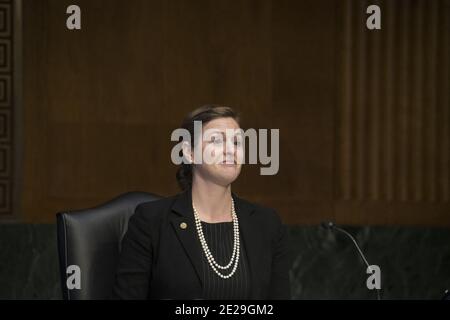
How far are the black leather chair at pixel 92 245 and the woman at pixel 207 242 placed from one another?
0.47ft

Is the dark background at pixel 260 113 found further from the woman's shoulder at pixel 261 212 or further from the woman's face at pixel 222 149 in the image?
the woman's face at pixel 222 149

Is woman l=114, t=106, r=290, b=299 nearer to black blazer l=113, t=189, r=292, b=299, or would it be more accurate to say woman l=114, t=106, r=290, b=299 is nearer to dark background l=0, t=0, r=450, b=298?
black blazer l=113, t=189, r=292, b=299

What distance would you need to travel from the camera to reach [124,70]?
3707mm

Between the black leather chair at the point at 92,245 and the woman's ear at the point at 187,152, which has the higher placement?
the woman's ear at the point at 187,152

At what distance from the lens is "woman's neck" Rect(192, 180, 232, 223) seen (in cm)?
250

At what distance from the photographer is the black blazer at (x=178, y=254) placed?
7.79 ft

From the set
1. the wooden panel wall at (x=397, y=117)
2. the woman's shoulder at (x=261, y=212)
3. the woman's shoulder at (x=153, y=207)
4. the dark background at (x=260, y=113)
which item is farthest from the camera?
the wooden panel wall at (x=397, y=117)

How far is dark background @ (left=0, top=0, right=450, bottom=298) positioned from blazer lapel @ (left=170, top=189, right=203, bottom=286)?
1.22 m

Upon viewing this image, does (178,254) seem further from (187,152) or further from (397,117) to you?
(397,117)

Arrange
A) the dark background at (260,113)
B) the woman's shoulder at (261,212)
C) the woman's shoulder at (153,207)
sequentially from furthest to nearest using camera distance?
the dark background at (260,113), the woman's shoulder at (261,212), the woman's shoulder at (153,207)

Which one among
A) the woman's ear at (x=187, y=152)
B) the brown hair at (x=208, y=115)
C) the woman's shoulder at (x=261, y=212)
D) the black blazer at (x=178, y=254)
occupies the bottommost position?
the black blazer at (x=178, y=254)

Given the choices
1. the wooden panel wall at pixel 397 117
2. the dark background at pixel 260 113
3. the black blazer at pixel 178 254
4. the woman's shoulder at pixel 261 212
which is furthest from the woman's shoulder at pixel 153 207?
the wooden panel wall at pixel 397 117

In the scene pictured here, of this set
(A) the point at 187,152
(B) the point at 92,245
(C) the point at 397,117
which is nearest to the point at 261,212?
(A) the point at 187,152
